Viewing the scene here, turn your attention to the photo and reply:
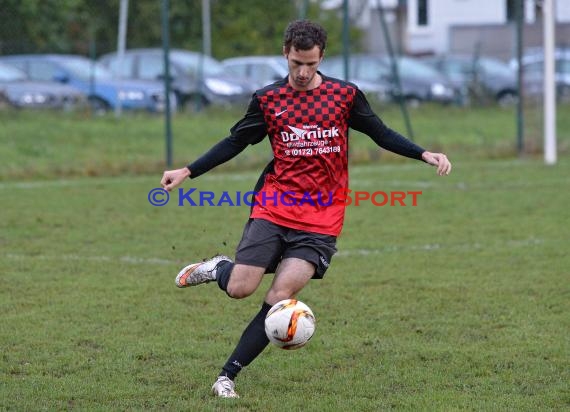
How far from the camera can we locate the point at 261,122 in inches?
216

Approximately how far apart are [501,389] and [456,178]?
383 inches

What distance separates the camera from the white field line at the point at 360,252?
355 inches

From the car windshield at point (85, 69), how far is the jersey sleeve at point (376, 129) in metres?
16.4

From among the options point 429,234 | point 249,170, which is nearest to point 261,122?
point 429,234

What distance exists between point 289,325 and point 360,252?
4.47m

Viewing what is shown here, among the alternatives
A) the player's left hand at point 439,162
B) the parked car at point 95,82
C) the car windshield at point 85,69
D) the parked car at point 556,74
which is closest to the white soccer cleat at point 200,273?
the player's left hand at point 439,162

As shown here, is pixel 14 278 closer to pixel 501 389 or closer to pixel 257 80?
pixel 501 389

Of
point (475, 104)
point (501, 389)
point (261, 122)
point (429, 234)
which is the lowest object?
point (475, 104)

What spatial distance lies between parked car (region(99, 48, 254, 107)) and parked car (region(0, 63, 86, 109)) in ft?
3.25

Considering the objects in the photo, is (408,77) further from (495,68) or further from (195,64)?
(195,64)

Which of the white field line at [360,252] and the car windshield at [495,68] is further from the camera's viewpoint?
the car windshield at [495,68]

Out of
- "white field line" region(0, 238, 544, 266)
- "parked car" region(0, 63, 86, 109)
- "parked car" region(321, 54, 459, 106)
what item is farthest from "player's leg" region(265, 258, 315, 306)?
"parked car" region(321, 54, 459, 106)

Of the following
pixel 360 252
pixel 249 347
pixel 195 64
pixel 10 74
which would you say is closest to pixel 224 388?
pixel 249 347

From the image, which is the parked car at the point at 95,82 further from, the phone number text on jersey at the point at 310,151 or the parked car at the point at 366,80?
the phone number text on jersey at the point at 310,151
